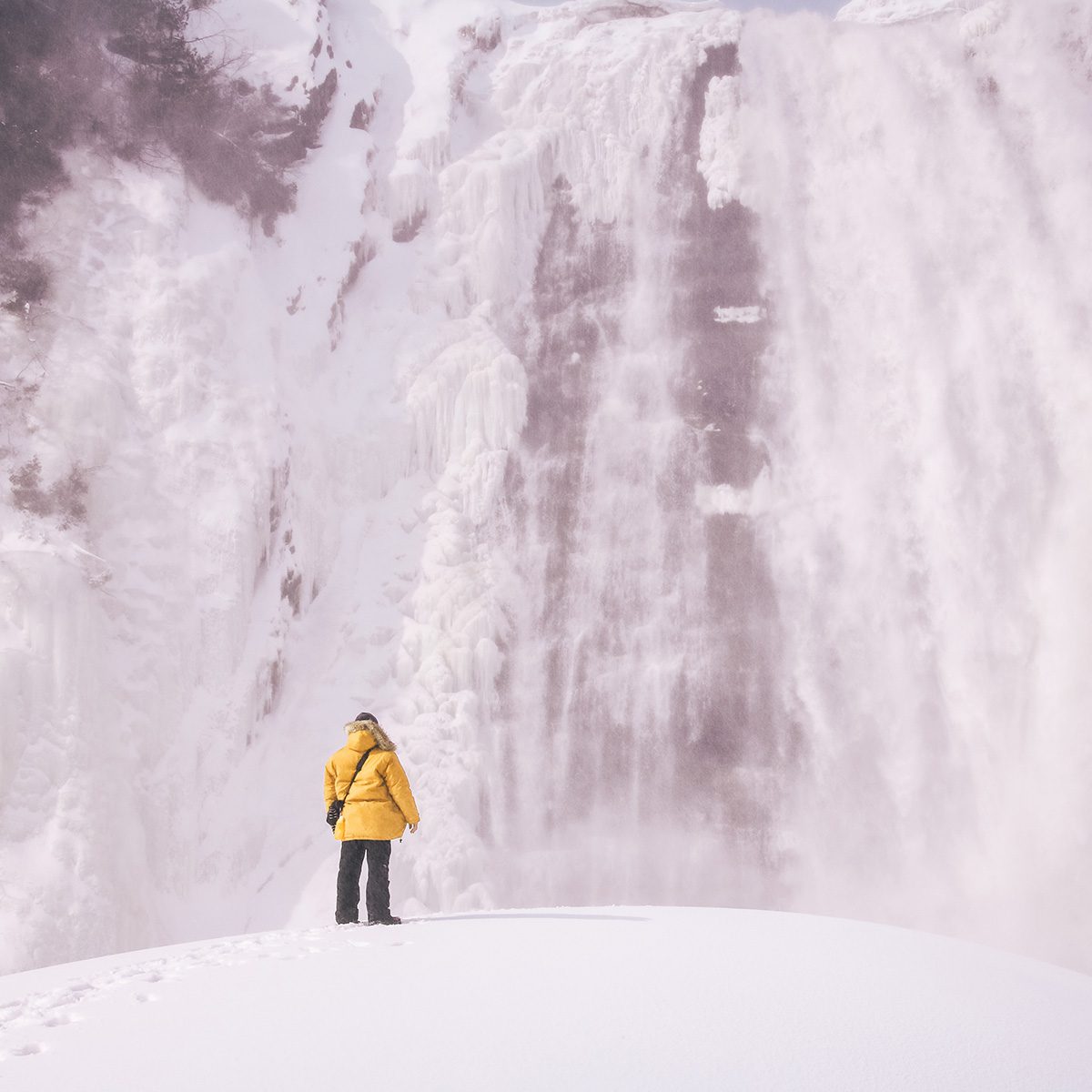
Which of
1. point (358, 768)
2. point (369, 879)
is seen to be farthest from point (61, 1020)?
point (358, 768)

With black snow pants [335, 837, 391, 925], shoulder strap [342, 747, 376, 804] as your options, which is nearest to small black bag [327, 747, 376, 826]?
shoulder strap [342, 747, 376, 804]

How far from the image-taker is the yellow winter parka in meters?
4.76

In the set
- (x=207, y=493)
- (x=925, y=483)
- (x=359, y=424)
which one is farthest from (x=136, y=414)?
(x=925, y=483)

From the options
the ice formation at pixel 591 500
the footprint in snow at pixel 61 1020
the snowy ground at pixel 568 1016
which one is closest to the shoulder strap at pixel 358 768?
the snowy ground at pixel 568 1016

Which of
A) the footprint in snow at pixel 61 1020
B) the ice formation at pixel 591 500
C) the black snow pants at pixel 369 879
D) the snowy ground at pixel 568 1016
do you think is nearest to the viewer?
the snowy ground at pixel 568 1016

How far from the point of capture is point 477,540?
1080 centimetres

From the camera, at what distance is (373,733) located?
4.89 metres

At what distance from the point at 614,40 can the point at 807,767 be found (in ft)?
35.3

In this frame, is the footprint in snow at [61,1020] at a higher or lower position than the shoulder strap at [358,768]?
lower

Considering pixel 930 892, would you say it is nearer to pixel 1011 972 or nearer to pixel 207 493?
pixel 1011 972

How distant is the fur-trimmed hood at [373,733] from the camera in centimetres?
486

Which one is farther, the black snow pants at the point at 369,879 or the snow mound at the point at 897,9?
the snow mound at the point at 897,9

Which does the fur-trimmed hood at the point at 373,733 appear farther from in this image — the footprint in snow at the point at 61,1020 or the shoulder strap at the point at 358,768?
the footprint in snow at the point at 61,1020

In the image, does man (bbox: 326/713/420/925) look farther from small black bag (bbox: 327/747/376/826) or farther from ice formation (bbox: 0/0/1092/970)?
ice formation (bbox: 0/0/1092/970)
